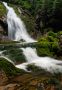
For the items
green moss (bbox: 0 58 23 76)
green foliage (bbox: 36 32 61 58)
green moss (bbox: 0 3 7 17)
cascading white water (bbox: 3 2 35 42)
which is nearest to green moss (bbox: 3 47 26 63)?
green foliage (bbox: 36 32 61 58)

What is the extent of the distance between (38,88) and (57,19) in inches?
908

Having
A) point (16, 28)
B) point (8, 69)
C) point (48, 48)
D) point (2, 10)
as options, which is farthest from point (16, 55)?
point (2, 10)

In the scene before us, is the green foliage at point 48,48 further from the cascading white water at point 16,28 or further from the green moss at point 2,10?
the green moss at point 2,10

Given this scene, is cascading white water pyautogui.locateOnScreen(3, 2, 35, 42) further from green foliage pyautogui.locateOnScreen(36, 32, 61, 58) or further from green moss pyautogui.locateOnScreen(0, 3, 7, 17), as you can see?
green foliage pyautogui.locateOnScreen(36, 32, 61, 58)

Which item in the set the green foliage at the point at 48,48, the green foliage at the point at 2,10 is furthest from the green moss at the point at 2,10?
the green foliage at the point at 48,48

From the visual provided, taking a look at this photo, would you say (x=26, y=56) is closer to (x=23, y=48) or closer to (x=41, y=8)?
(x=23, y=48)

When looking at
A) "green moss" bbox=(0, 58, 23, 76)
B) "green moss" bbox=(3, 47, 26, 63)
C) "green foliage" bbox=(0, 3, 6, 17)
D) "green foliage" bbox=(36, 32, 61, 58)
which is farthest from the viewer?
"green foliage" bbox=(0, 3, 6, 17)

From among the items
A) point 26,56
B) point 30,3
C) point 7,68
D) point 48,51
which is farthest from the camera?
point 30,3

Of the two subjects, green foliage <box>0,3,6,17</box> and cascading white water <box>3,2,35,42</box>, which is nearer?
cascading white water <box>3,2,35,42</box>

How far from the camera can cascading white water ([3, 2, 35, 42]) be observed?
3159 centimetres

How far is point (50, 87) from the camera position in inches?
476

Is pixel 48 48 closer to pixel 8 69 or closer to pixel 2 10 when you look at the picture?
pixel 8 69

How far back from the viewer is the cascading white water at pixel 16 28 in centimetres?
3159

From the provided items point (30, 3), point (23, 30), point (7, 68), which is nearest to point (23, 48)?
point (7, 68)
